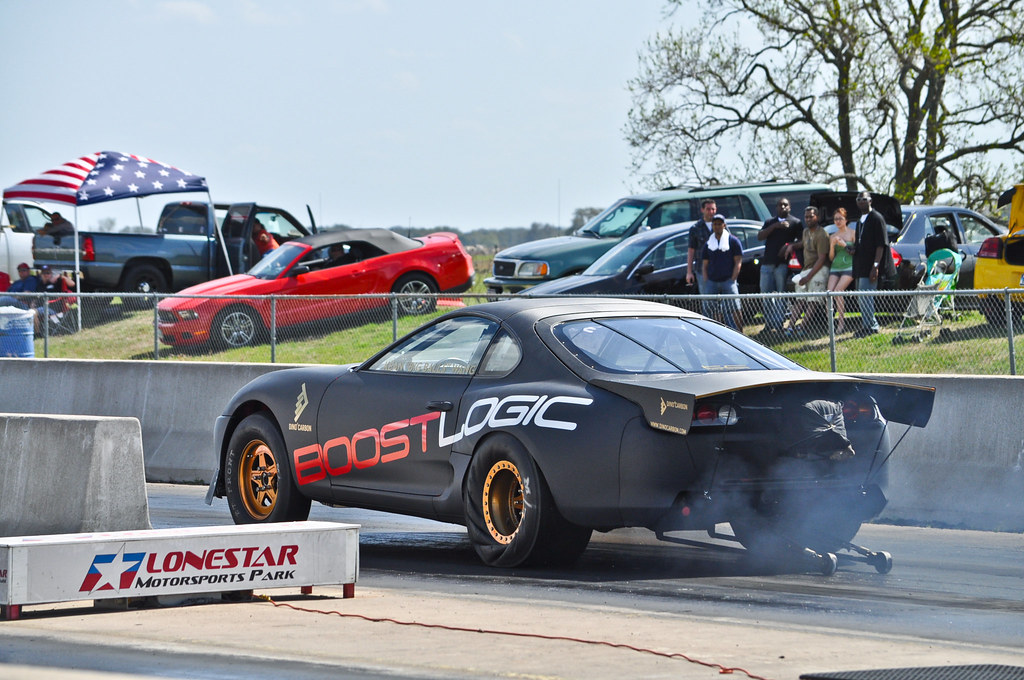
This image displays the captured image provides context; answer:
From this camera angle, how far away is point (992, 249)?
17000mm

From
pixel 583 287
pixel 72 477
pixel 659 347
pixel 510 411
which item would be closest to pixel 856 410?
pixel 659 347

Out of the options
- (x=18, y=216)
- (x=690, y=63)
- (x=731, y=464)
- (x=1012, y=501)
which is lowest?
(x=1012, y=501)

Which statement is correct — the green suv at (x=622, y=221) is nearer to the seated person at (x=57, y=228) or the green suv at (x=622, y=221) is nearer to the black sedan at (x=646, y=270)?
the black sedan at (x=646, y=270)

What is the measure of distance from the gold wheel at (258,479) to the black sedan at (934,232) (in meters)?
11.9

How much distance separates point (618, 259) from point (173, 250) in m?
10.5

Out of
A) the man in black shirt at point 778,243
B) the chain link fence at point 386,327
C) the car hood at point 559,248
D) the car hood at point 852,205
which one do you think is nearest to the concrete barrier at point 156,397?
the chain link fence at point 386,327

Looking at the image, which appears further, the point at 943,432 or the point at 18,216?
the point at 18,216

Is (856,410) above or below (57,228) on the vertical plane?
below

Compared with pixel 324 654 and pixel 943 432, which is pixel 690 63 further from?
pixel 324 654

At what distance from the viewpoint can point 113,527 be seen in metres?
8.18

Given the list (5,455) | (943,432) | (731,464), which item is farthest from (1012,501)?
(5,455)

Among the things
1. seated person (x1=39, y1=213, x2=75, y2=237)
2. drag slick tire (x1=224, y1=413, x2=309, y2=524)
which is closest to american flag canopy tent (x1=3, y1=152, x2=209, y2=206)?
seated person (x1=39, y1=213, x2=75, y2=237)

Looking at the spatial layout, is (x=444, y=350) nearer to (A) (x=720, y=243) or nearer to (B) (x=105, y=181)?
(A) (x=720, y=243)

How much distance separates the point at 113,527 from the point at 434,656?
3405 mm
